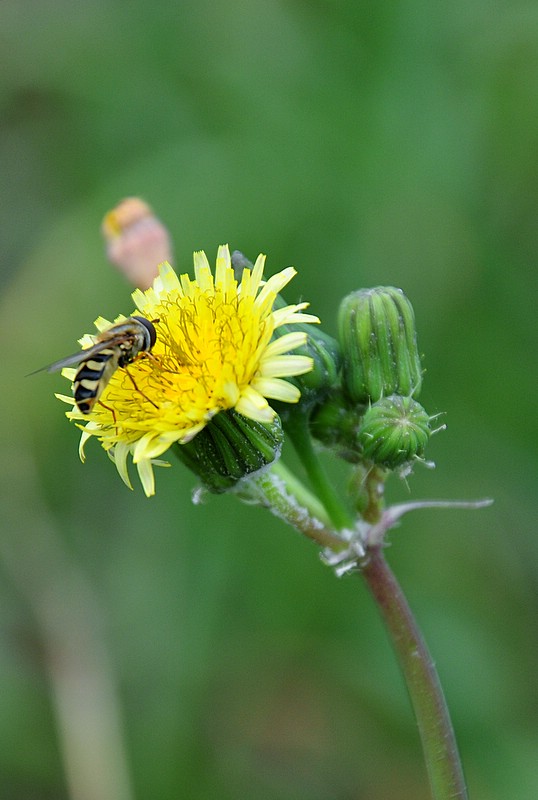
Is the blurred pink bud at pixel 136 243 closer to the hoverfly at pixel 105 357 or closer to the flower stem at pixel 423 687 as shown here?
the hoverfly at pixel 105 357

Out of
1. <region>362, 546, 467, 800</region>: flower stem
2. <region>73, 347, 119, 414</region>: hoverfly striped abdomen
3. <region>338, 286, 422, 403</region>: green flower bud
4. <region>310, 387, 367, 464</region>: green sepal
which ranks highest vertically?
<region>73, 347, 119, 414</region>: hoverfly striped abdomen

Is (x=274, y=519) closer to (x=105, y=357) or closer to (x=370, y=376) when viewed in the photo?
(x=370, y=376)

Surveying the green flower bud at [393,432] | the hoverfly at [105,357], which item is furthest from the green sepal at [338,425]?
the hoverfly at [105,357]

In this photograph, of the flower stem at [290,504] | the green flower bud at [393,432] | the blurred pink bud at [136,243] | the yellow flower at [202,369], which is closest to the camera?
the yellow flower at [202,369]

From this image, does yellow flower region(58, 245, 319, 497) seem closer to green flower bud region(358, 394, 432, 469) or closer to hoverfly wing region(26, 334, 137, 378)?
hoverfly wing region(26, 334, 137, 378)

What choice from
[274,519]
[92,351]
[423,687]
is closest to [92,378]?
[92,351]

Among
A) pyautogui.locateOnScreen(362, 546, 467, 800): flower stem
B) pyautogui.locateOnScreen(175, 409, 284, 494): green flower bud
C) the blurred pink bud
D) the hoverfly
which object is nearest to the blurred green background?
the blurred pink bud
